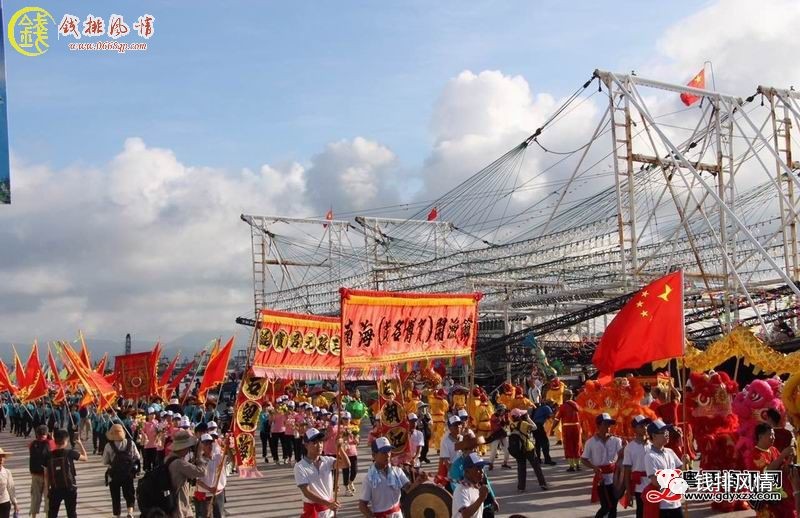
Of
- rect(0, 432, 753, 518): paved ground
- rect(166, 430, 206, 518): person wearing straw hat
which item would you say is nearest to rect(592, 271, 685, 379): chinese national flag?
rect(0, 432, 753, 518): paved ground

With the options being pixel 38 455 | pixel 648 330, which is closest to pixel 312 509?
pixel 648 330

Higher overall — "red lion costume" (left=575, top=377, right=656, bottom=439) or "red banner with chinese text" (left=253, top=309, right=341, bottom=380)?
"red banner with chinese text" (left=253, top=309, right=341, bottom=380)

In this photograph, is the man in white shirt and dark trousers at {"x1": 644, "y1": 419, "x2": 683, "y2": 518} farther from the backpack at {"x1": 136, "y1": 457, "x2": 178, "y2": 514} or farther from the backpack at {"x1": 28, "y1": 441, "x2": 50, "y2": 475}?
the backpack at {"x1": 28, "y1": 441, "x2": 50, "y2": 475}

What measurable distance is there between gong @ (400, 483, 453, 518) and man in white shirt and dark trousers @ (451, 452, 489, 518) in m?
0.85

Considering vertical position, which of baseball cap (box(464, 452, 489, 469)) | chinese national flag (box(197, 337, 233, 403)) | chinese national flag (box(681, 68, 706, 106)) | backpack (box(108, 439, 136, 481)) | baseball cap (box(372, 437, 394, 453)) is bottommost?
backpack (box(108, 439, 136, 481))

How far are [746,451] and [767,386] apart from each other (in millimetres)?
814

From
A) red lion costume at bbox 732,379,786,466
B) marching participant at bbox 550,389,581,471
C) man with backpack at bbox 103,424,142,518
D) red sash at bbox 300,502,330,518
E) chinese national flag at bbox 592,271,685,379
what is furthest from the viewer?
marching participant at bbox 550,389,581,471

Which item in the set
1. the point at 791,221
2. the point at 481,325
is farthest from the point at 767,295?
the point at 481,325

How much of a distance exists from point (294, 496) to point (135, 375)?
11573mm

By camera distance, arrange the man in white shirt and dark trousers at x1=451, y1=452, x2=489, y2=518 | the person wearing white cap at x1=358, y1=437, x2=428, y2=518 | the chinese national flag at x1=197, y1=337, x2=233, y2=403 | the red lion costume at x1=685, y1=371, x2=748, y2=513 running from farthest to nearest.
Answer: the chinese national flag at x1=197, y1=337, x2=233, y2=403, the red lion costume at x1=685, y1=371, x2=748, y2=513, the person wearing white cap at x1=358, y1=437, x2=428, y2=518, the man in white shirt and dark trousers at x1=451, y1=452, x2=489, y2=518

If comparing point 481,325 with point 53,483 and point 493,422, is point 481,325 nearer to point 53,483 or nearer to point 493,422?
point 493,422

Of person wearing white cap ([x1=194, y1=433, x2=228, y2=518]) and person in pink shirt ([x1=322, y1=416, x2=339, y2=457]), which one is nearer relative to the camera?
person wearing white cap ([x1=194, y1=433, x2=228, y2=518])

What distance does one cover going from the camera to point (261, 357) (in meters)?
14.7

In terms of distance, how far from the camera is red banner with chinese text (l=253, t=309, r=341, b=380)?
14.8 metres
